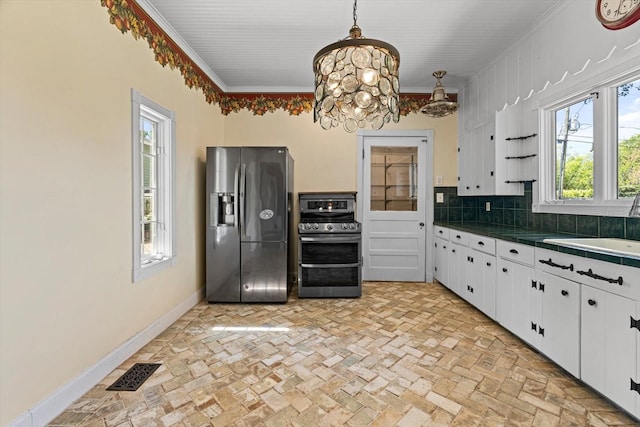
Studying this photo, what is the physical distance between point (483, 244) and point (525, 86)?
1.61 meters

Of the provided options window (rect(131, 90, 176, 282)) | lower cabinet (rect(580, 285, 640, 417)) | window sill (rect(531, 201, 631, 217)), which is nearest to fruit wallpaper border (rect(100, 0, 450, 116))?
window (rect(131, 90, 176, 282))

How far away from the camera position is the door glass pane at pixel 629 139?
79.0 inches

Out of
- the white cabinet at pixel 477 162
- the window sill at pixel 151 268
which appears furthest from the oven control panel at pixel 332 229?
the white cabinet at pixel 477 162

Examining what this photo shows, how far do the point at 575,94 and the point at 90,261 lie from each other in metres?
3.76

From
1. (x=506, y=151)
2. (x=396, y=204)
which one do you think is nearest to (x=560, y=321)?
(x=506, y=151)

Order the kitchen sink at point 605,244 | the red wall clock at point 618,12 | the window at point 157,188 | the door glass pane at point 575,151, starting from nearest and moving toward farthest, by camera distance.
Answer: the red wall clock at point 618,12 < the kitchen sink at point 605,244 < the door glass pane at point 575,151 < the window at point 157,188

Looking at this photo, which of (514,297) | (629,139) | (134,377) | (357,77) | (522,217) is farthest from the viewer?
(522,217)

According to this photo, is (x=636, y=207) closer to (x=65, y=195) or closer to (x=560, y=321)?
(x=560, y=321)

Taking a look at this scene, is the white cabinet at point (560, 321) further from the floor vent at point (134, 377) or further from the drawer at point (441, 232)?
the floor vent at point (134, 377)

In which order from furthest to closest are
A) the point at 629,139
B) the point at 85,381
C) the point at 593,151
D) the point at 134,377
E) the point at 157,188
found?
the point at 157,188, the point at 593,151, the point at 629,139, the point at 134,377, the point at 85,381

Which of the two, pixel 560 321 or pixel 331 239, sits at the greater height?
pixel 331 239

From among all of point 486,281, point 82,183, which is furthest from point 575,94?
point 82,183

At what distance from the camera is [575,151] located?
250 cm

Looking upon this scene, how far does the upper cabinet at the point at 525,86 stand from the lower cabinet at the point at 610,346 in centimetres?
154
